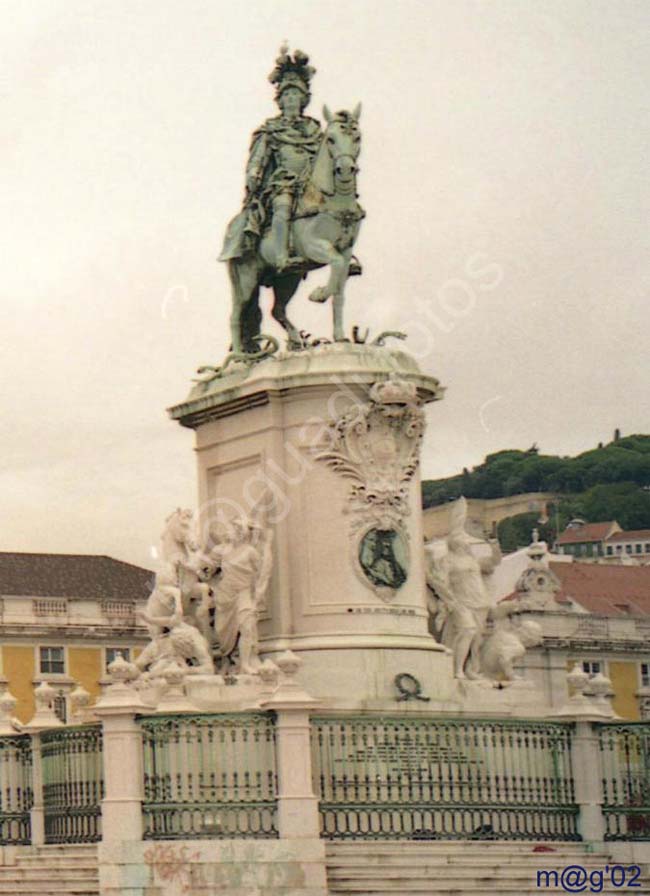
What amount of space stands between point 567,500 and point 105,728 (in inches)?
4759

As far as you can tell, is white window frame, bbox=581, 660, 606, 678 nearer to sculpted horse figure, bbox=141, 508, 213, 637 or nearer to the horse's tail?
the horse's tail

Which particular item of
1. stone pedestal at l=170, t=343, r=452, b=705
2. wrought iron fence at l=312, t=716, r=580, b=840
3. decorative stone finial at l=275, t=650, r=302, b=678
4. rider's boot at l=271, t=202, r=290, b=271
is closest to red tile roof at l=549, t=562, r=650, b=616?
rider's boot at l=271, t=202, r=290, b=271

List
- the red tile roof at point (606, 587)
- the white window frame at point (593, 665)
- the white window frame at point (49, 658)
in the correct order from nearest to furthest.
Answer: the white window frame at point (49, 658)
the white window frame at point (593, 665)
the red tile roof at point (606, 587)

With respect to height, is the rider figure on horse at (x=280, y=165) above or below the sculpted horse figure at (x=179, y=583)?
above

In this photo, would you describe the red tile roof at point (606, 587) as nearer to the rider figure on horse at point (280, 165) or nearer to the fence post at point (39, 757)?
the rider figure on horse at point (280, 165)

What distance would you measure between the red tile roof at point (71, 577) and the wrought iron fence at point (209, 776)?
57.0m

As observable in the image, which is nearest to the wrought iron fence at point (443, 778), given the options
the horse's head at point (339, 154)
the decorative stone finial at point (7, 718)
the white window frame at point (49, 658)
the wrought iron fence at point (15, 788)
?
the wrought iron fence at point (15, 788)

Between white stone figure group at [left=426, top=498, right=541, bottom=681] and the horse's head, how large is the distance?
144 inches

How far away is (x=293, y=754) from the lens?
26375 millimetres

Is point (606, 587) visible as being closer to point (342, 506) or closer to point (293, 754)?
point (342, 506)

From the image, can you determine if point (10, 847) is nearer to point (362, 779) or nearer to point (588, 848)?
point (362, 779)

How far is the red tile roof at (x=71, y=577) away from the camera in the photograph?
3354 inches

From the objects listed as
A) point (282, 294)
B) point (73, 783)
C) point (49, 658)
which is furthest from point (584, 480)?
point (73, 783)

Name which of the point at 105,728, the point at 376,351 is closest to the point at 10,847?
the point at 105,728
